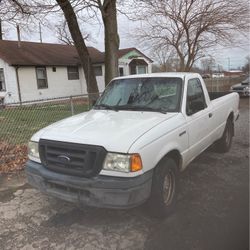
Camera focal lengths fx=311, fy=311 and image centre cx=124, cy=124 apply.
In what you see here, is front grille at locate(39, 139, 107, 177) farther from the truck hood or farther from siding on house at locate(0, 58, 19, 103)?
siding on house at locate(0, 58, 19, 103)

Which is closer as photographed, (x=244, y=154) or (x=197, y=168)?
(x=197, y=168)

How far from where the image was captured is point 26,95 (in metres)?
21.3

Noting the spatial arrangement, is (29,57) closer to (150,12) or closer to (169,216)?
(150,12)

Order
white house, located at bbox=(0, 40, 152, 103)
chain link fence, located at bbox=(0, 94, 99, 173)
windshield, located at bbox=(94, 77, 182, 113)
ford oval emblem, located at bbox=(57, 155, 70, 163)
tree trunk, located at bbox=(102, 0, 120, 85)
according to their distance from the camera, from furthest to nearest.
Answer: white house, located at bbox=(0, 40, 152, 103) → tree trunk, located at bbox=(102, 0, 120, 85) → chain link fence, located at bbox=(0, 94, 99, 173) → windshield, located at bbox=(94, 77, 182, 113) → ford oval emblem, located at bbox=(57, 155, 70, 163)

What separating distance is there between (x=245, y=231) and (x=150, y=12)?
18.0 meters

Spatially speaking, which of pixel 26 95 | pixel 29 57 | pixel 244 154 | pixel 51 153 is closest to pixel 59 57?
pixel 29 57

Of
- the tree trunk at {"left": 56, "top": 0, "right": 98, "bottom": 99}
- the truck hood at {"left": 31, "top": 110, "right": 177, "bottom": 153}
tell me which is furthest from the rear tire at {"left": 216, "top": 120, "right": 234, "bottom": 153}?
the tree trunk at {"left": 56, "top": 0, "right": 98, "bottom": 99}

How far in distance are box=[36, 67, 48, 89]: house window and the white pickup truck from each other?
18194 mm

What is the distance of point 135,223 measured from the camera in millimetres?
3900

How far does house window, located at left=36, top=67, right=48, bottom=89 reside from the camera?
22.2 metres

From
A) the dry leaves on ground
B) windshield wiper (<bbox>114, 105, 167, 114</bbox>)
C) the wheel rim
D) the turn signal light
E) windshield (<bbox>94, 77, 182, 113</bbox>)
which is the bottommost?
the dry leaves on ground

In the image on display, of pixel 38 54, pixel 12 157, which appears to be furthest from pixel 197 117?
pixel 38 54

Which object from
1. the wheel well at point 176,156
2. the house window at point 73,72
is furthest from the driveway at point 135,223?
the house window at point 73,72

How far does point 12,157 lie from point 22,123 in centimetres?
343
